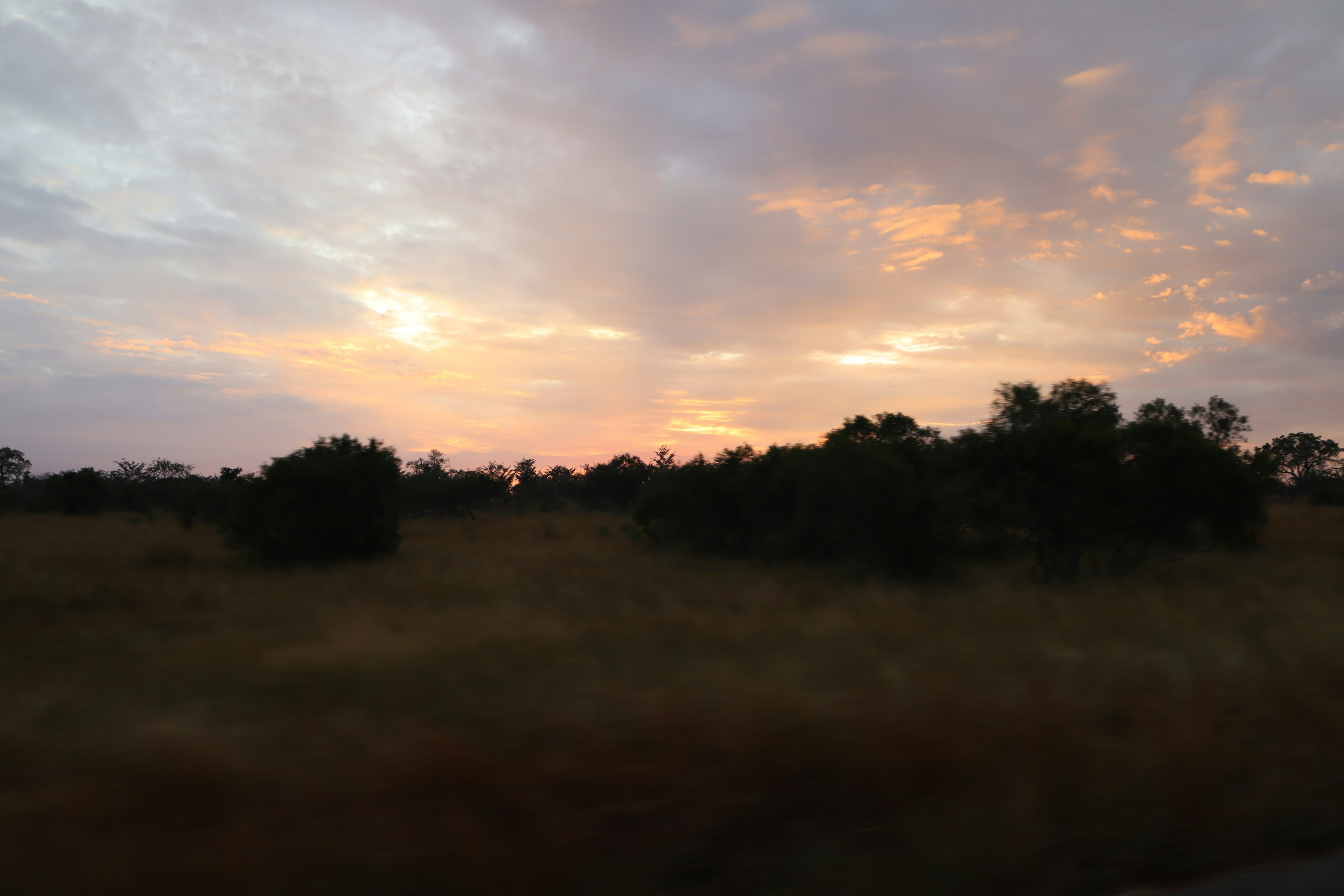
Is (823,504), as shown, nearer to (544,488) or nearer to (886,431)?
(886,431)

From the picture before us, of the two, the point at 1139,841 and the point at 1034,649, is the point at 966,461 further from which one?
the point at 1139,841

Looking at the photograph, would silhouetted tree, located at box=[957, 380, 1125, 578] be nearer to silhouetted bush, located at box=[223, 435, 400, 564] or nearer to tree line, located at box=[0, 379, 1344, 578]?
tree line, located at box=[0, 379, 1344, 578]

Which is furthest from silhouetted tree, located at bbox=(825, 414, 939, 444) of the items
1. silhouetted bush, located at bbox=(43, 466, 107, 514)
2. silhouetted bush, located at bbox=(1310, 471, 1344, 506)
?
silhouetted bush, located at bbox=(43, 466, 107, 514)

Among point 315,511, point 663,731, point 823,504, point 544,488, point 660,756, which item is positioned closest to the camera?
point 660,756

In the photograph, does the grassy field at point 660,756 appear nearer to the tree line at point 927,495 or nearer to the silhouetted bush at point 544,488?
the tree line at point 927,495

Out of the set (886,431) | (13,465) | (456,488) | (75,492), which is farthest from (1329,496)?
(13,465)

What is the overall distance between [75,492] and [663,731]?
185 feet

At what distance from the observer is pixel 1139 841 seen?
4.14 metres

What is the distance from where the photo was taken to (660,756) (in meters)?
4.73

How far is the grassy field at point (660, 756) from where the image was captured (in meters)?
3.76

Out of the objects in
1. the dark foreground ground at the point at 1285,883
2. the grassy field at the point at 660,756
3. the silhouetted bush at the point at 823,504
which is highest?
the silhouetted bush at the point at 823,504

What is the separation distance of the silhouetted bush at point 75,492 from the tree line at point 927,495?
3621 cm

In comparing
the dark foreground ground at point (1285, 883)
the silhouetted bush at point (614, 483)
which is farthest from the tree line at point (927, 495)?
the silhouetted bush at point (614, 483)

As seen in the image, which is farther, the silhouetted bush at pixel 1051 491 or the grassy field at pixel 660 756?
the silhouetted bush at pixel 1051 491
